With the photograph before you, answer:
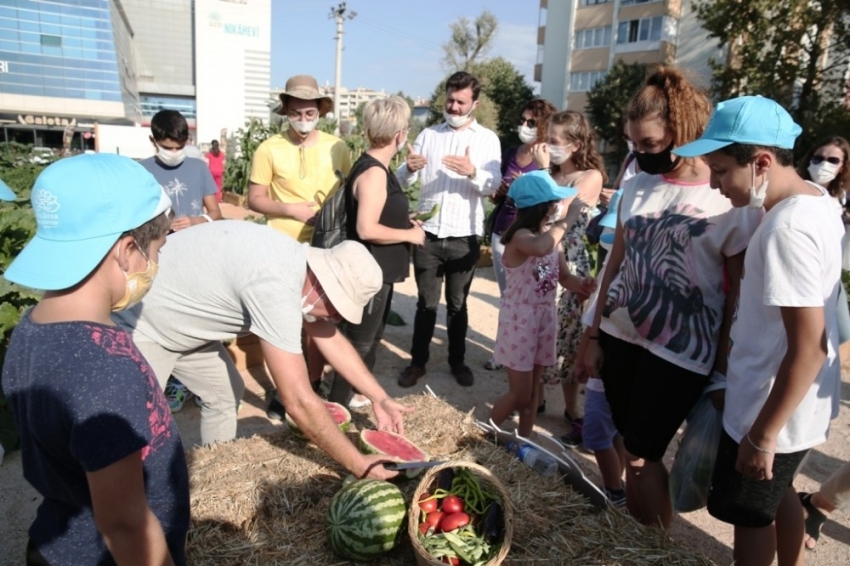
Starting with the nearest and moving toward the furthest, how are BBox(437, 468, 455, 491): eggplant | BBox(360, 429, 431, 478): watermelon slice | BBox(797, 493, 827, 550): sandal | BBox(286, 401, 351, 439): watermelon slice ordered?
BBox(437, 468, 455, 491): eggplant, BBox(360, 429, 431, 478): watermelon slice, BBox(286, 401, 351, 439): watermelon slice, BBox(797, 493, 827, 550): sandal

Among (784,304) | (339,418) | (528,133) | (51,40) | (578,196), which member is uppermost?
(51,40)

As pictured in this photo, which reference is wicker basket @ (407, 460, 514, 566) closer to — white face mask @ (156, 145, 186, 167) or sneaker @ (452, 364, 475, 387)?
sneaker @ (452, 364, 475, 387)

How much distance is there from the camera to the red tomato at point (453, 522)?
2.08m

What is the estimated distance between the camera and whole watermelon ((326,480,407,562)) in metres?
2.06

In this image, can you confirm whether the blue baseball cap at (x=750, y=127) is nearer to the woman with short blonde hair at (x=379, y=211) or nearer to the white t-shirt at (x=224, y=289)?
the white t-shirt at (x=224, y=289)

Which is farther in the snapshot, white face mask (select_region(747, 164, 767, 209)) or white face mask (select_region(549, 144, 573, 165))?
white face mask (select_region(549, 144, 573, 165))

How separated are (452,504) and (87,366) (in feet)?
4.25

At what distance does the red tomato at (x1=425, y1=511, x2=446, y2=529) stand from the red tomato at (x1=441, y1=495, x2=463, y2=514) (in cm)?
2

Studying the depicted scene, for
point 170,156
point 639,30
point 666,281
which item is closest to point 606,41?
point 639,30

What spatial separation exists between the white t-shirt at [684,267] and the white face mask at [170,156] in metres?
3.75

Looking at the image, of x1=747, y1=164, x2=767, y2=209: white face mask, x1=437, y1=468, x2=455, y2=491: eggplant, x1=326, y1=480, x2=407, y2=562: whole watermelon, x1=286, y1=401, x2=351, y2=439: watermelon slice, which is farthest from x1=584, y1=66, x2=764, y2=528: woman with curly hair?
x1=286, y1=401, x2=351, y2=439: watermelon slice

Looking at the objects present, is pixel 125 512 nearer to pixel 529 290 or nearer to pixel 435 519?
pixel 435 519

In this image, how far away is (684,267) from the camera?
2.49 m

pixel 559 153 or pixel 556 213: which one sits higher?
pixel 559 153
